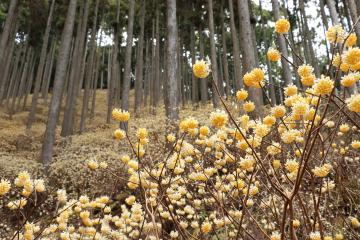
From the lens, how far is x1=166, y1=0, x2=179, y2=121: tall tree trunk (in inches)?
334

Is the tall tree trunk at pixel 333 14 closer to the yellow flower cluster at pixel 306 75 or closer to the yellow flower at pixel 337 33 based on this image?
the yellow flower at pixel 337 33

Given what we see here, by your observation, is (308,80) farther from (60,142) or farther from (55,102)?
(60,142)

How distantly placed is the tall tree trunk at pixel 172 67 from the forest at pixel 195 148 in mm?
37

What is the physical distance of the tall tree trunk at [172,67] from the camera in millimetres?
8491

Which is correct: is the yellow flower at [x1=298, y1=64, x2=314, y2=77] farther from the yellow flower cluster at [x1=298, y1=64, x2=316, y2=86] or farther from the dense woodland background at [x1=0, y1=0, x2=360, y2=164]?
the dense woodland background at [x1=0, y1=0, x2=360, y2=164]

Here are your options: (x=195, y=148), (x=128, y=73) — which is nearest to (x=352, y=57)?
(x=195, y=148)

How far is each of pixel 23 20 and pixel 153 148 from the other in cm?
1687

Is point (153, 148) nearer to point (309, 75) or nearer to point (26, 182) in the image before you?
point (26, 182)

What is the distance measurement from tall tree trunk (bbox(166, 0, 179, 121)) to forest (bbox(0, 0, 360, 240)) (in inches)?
1.5

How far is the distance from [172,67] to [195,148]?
609cm

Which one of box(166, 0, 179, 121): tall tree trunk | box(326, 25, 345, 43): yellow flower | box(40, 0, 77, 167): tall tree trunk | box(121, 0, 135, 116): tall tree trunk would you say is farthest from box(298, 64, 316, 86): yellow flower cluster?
A: box(121, 0, 135, 116): tall tree trunk

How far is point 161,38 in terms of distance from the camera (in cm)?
2417

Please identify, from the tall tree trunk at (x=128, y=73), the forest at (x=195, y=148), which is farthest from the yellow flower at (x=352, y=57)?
the tall tree trunk at (x=128, y=73)

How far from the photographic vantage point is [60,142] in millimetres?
11758
